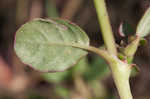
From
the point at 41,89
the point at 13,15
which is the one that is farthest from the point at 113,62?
the point at 13,15

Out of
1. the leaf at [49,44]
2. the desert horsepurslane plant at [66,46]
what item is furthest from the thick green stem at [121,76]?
the leaf at [49,44]

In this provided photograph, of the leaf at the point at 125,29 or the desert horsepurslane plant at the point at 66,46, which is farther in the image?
the leaf at the point at 125,29

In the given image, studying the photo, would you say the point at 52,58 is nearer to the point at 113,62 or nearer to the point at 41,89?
the point at 113,62

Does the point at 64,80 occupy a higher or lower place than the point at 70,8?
lower

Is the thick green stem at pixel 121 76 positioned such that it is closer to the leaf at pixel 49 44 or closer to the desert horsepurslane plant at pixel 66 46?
the desert horsepurslane plant at pixel 66 46

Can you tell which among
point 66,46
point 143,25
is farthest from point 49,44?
point 143,25

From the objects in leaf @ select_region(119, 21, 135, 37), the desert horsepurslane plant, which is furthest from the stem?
leaf @ select_region(119, 21, 135, 37)

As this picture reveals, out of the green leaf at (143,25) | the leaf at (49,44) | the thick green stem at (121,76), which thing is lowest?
the thick green stem at (121,76)

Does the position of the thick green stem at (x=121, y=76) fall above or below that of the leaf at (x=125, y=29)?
below

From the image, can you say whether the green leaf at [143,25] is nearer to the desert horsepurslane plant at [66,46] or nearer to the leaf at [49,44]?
→ the desert horsepurslane plant at [66,46]
